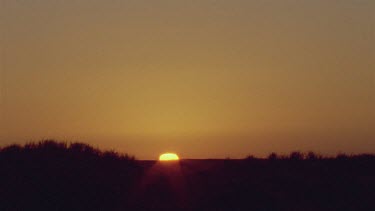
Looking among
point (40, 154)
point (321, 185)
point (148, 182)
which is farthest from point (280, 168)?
point (40, 154)

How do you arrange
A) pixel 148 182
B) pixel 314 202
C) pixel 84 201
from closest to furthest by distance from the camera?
pixel 84 201, pixel 314 202, pixel 148 182

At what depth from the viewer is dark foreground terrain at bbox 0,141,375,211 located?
24000 millimetres

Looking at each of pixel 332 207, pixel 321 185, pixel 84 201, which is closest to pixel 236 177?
pixel 321 185

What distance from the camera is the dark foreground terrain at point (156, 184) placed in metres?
24.0

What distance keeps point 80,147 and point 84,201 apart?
9.43 meters

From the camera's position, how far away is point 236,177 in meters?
29.3

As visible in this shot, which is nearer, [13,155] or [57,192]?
[57,192]

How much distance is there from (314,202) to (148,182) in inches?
219

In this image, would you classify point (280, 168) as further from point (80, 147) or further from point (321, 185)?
point (80, 147)

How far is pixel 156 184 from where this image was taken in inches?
1078

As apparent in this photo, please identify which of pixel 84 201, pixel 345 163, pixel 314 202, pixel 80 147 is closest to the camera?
pixel 84 201

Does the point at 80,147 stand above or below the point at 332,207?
above

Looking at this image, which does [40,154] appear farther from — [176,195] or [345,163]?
[345,163]

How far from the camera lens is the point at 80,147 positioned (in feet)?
108
